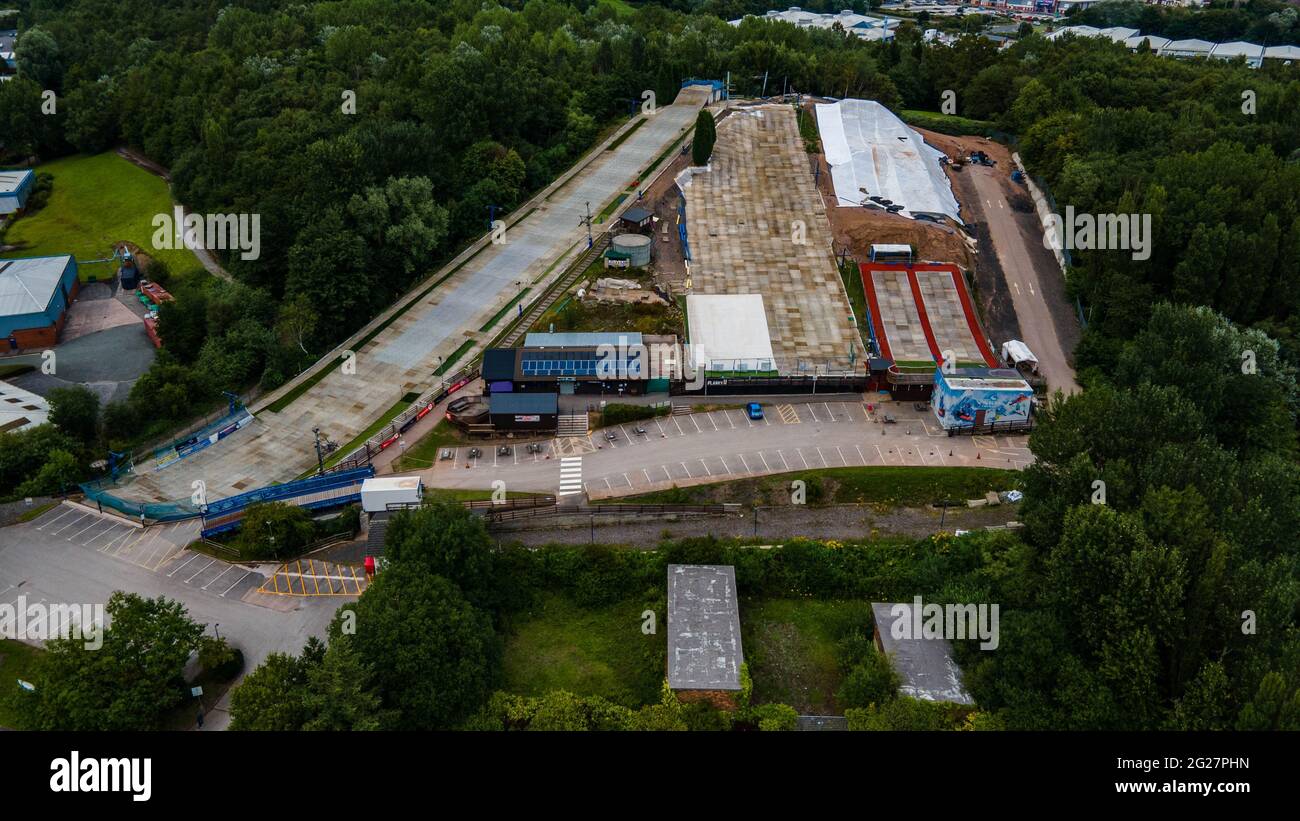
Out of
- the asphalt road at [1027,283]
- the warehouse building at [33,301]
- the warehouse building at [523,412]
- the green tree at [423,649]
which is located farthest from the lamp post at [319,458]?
the asphalt road at [1027,283]

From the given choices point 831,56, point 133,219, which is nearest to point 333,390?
point 133,219

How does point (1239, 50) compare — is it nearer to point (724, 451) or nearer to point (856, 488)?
point (856, 488)

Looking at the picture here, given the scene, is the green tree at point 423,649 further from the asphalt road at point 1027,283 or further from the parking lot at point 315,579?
the asphalt road at point 1027,283

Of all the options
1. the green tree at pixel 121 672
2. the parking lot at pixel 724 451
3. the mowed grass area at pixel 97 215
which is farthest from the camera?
the mowed grass area at pixel 97 215

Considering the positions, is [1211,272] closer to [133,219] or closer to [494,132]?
[494,132]

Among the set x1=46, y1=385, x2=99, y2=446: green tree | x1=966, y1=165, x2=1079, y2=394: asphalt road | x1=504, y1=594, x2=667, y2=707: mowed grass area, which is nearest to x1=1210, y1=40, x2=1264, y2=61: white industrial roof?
x1=966, y1=165, x2=1079, y2=394: asphalt road

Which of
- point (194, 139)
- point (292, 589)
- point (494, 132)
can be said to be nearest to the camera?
point (292, 589)
